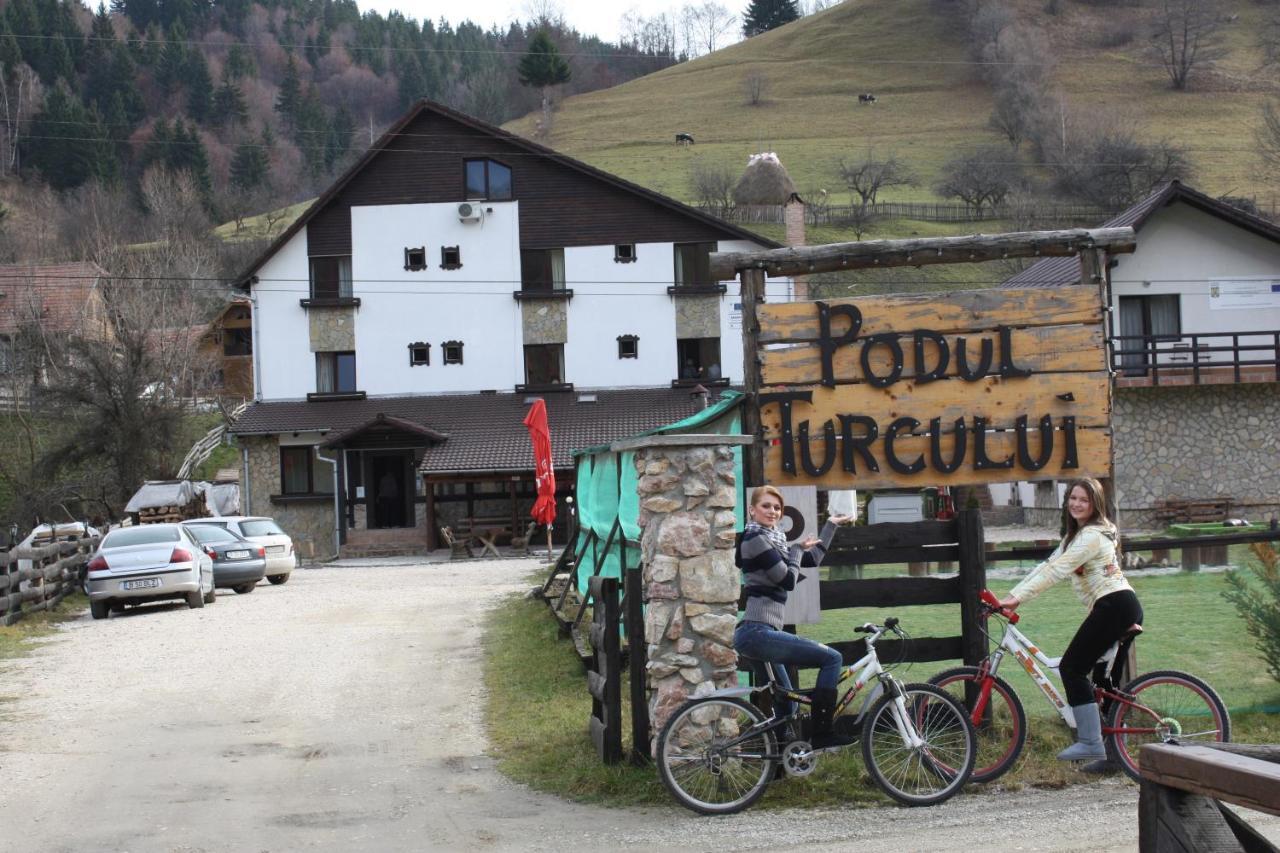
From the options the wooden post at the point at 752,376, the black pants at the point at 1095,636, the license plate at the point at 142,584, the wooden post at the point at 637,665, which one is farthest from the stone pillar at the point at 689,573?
the license plate at the point at 142,584

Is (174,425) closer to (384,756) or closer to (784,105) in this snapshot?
(384,756)

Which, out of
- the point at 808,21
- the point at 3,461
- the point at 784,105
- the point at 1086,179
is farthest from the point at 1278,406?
the point at 808,21

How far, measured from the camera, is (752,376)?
9.41m

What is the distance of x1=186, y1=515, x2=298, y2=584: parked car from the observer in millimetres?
29359

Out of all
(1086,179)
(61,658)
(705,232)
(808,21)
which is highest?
(808,21)

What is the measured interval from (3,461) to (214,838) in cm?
4525

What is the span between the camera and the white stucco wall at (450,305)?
45.5 metres

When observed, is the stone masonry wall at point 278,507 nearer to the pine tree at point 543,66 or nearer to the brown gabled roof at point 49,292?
the brown gabled roof at point 49,292

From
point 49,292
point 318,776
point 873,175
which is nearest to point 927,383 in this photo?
point 318,776

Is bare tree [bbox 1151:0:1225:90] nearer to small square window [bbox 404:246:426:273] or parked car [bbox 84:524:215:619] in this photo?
small square window [bbox 404:246:426:273]

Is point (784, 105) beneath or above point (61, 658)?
above

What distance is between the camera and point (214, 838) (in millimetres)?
7914

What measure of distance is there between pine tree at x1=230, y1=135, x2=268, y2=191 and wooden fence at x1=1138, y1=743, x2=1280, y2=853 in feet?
360

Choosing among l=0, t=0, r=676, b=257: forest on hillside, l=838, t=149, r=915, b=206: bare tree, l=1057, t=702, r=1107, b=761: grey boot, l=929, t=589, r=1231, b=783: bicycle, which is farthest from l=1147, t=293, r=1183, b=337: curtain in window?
l=0, t=0, r=676, b=257: forest on hillside
